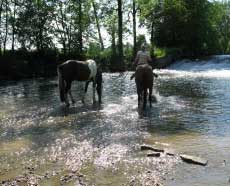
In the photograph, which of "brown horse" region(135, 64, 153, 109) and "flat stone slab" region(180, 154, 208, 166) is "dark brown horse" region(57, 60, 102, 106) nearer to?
"brown horse" region(135, 64, 153, 109)

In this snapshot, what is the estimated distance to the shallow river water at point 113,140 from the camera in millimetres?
7242

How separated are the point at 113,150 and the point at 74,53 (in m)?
29.5

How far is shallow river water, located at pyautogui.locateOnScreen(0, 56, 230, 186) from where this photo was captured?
7.24m

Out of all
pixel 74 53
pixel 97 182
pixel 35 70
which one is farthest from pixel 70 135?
pixel 74 53

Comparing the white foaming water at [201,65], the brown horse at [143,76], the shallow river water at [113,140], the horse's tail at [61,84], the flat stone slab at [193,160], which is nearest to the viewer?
the shallow river water at [113,140]

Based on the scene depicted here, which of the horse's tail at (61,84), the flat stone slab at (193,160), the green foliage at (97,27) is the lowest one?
the flat stone slab at (193,160)

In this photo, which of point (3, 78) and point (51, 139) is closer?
point (51, 139)

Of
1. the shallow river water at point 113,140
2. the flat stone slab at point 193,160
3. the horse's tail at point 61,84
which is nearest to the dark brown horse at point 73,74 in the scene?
the horse's tail at point 61,84

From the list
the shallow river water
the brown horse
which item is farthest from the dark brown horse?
the brown horse

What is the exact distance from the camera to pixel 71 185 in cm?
682

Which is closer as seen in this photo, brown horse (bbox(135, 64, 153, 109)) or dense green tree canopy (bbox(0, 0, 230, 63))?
brown horse (bbox(135, 64, 153, 109))

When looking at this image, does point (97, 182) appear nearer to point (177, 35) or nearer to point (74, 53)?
point (74, 53)

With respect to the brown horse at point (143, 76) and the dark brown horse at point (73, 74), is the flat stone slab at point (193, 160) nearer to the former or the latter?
the brown horse at point (143, 76)

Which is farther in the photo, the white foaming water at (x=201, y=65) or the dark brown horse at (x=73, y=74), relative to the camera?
the white foaming water at (x=201, y=65)
